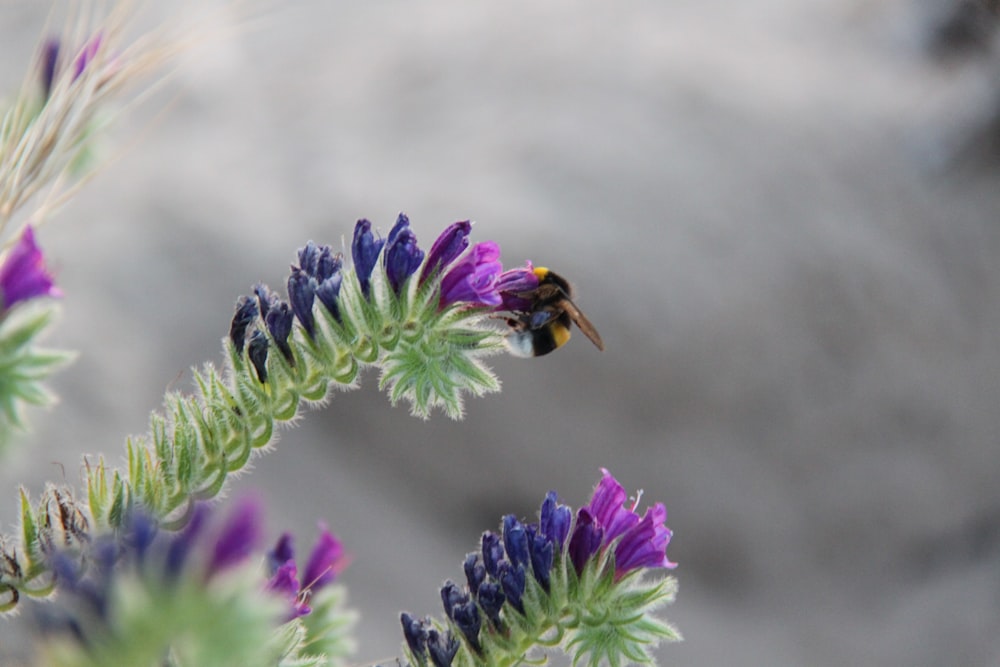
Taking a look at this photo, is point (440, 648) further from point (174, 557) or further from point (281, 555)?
point (174, 557)

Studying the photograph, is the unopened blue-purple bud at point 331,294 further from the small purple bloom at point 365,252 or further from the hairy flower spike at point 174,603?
the hairy flower spike at point 174,603

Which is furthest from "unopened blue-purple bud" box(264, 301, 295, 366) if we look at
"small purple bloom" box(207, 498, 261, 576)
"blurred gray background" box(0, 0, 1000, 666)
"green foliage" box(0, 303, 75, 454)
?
"blurred gray background" box(0, 0, 1000, 666)

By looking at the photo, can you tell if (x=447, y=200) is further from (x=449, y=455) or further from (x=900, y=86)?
(x=900, y=86)

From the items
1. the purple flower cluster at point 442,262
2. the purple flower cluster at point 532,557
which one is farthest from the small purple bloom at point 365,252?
the purple flower cluster at point 532,557

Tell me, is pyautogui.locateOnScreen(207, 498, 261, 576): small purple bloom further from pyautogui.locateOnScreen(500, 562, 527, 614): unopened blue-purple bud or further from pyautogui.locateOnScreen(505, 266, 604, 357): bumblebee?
pyautogui.locateOnScreen(505, 266, 604, 357): bumblebee

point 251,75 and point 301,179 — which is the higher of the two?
point 251,75

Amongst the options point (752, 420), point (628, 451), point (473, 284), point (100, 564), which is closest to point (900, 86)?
point (752, 420)
